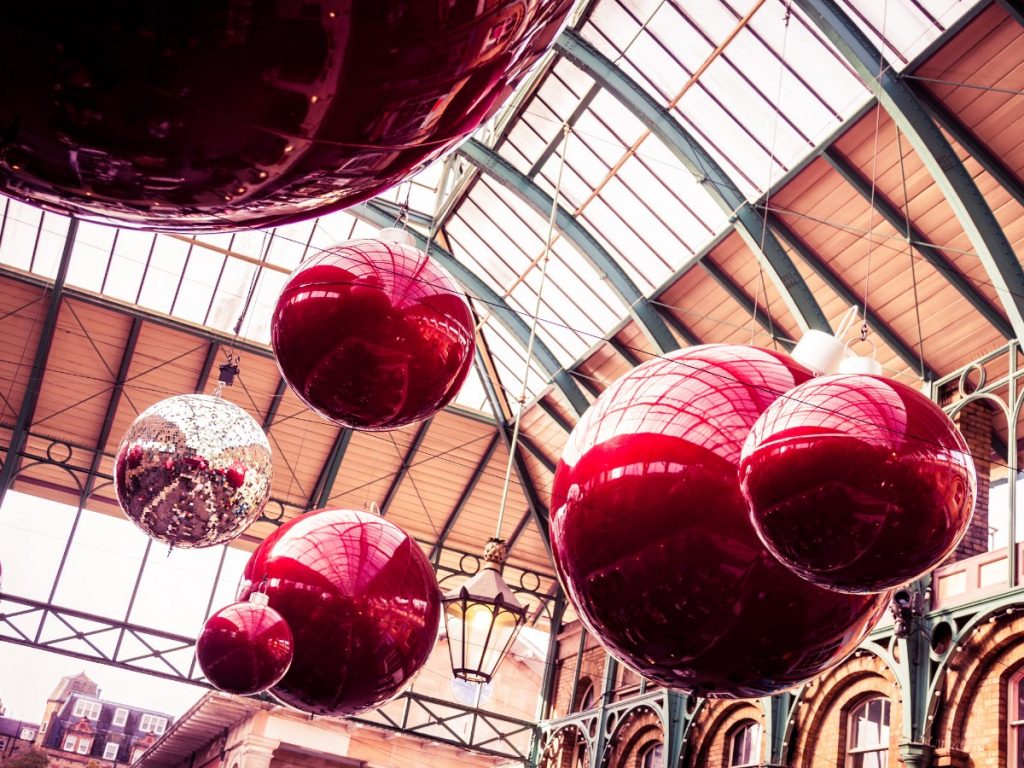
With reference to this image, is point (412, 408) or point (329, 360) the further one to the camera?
point (412, 408)

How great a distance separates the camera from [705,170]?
12000 mm

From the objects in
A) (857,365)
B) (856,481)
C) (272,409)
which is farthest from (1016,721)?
(272,409)

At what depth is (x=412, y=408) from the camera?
217 centimetres

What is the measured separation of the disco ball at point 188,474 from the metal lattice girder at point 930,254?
8.58 meters

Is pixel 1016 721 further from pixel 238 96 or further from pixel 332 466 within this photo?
pixel 332 466

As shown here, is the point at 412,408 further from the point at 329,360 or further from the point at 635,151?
the point at 635,151

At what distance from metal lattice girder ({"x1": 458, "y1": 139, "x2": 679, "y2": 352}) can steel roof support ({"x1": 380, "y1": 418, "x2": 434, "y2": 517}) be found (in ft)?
17.6

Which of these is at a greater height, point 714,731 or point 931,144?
point 931,144

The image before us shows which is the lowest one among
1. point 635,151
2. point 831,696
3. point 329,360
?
point 329,360

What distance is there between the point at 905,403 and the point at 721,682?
0.62 meters

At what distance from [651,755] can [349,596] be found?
14.0 meters

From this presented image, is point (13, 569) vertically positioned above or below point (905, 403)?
above

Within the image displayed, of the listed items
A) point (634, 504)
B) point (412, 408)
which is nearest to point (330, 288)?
point (412, 408)

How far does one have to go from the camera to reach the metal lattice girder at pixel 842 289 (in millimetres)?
11969
